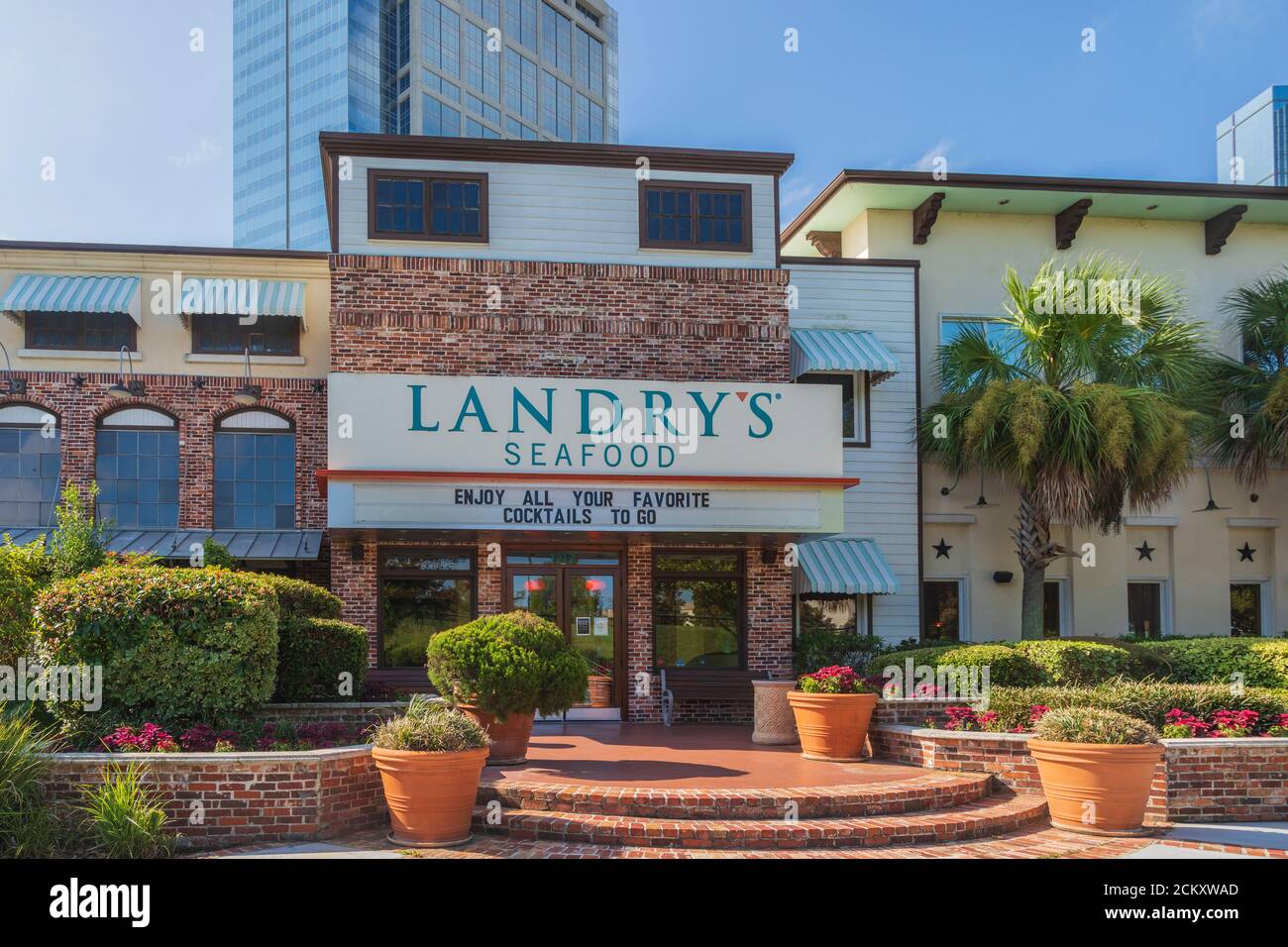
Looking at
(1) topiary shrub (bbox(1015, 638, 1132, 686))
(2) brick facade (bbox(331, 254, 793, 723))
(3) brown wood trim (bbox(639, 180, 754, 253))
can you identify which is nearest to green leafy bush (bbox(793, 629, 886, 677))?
(2) brick facade (bbox(331, 254, 793, 723))

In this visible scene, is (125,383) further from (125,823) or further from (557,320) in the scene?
(125,823)

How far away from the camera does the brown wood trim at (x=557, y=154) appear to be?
1614cm

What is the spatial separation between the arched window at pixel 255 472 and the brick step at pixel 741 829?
1012 cm

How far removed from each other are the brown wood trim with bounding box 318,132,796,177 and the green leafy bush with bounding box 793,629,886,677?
7586 millimetres

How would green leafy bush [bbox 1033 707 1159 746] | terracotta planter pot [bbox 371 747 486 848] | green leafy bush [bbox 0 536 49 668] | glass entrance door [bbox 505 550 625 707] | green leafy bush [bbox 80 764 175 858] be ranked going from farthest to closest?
glass entrance door [bbox 505 550 625 707], green leafy bush [bbox 0 536 49 668], green leafy bush [bbox 1033 707 1159 746], terracotta planter pot [bbox 371 747 486 848], green leafy bush [bbox 80 764 175 858]

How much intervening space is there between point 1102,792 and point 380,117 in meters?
97.7

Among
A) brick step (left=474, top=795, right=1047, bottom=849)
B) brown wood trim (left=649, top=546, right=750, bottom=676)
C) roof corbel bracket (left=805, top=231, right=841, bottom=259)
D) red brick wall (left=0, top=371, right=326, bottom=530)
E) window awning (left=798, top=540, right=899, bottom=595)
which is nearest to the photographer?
brick step (left=474, top=795, right=1047, bottom=849)

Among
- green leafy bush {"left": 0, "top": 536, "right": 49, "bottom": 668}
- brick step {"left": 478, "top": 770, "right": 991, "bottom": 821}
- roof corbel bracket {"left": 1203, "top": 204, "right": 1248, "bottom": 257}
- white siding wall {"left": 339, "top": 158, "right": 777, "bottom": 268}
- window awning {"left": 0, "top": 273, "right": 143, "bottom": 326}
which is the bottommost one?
brick step {"left": 478, "top": 770, "right": 991, "bottom": 821}

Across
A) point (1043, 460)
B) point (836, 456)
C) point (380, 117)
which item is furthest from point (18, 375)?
point (380, 117)

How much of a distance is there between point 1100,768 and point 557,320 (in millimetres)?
10359

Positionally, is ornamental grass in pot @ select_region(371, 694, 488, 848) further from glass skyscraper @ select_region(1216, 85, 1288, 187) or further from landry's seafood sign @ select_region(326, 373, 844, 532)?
glass skyscraper @ select_region(1216, 85, 1288, 187)

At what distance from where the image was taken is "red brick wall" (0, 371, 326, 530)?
17438 millimetres

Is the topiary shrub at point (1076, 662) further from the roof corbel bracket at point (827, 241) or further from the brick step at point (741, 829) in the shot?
the roof corbel bracket at point (827, 241)

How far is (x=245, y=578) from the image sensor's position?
1026cm
